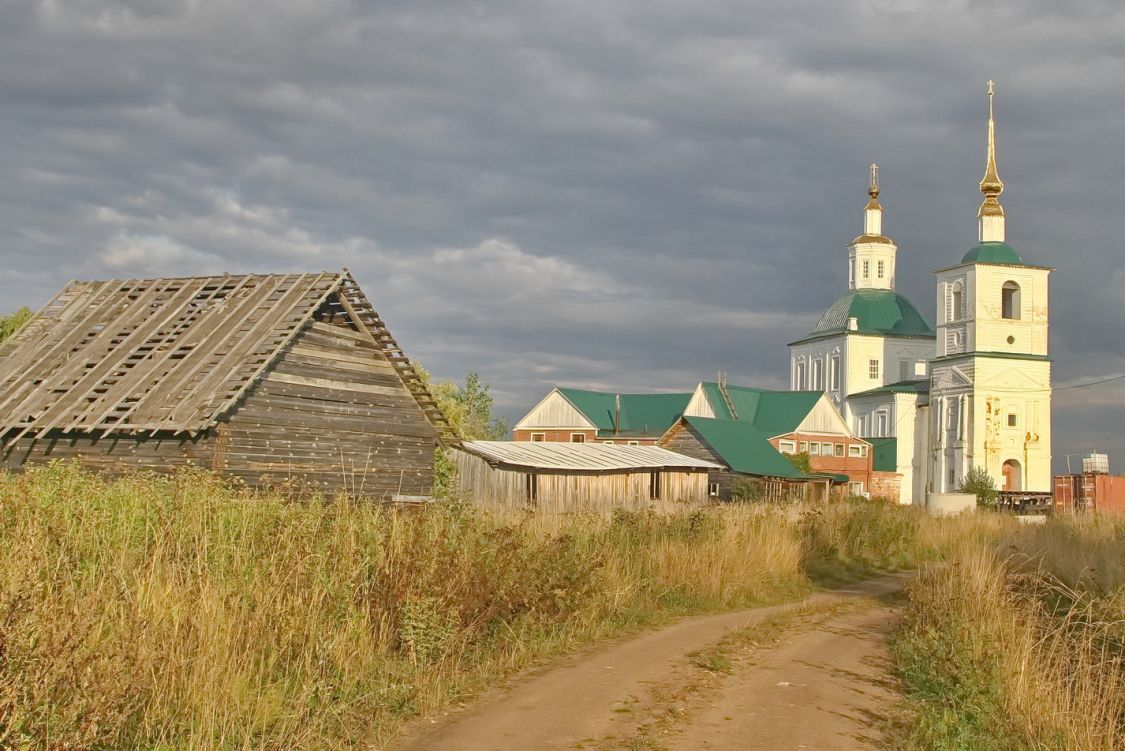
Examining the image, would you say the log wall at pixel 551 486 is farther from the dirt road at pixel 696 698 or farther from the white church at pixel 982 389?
the white church at pixel 982 389

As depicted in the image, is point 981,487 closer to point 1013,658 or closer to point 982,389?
point 982,389

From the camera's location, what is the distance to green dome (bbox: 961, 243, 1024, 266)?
255ft

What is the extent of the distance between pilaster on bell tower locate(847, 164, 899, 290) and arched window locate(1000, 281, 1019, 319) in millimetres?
19646

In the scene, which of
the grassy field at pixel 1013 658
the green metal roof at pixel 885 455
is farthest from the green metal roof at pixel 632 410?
the grassy field at pixel 1013 658

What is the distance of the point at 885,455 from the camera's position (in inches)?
3238

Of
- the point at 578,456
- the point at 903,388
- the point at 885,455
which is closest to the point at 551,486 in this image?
the point at 578,456

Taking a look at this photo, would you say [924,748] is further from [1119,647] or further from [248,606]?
[248,606]

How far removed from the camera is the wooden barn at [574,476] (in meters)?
33.9

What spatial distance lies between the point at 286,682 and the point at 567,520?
9.20 meters

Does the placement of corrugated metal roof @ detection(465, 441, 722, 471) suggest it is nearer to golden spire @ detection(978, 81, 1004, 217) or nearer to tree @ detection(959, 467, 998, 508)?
tree @ detection(959, 467, 998, 508)

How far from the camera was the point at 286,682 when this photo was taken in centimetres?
827

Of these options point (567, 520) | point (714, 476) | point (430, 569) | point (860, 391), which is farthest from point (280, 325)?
point (860, 391)

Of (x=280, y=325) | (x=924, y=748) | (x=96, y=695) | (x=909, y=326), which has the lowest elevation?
(x=924, y=748)

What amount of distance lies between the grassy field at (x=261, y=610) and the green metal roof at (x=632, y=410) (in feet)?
190
